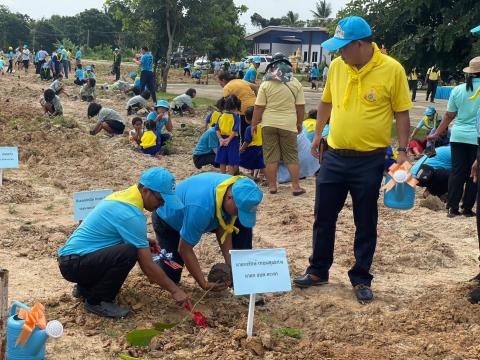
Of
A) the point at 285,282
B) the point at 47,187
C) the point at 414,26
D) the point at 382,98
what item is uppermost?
the point at 414,26

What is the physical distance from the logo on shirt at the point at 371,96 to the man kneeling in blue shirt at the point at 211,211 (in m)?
0.98

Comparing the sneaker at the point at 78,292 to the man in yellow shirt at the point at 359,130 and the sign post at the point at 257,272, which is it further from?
the man in yellow shirt at the point at 359,130

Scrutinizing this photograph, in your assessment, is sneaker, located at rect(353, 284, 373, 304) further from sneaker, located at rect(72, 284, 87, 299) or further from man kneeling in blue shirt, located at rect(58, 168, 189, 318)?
sneaker, located at rect(72, 284, 87, 299)

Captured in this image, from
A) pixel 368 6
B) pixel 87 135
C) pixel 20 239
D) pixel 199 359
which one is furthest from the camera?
pixel 368 6

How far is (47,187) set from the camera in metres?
7.86

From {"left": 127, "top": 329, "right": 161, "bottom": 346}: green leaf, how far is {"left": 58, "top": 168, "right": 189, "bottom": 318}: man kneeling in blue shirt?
0.33 m

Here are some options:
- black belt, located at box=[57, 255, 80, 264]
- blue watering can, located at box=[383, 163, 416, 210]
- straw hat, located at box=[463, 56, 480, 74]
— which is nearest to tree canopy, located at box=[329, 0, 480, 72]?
straw hat, located at box=[463, 56, 480, 74]

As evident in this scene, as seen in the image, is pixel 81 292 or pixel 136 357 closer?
pixel 136 357

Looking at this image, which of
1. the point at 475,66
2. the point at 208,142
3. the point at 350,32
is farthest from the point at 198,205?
the point at 208,142

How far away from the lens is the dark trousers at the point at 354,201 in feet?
13.7

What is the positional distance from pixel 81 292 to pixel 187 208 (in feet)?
3.10

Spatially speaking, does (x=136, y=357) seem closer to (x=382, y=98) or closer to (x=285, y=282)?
(x=285, y=282)

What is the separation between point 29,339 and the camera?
3.16 metres

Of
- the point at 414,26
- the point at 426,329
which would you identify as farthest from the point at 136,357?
the point at 414,26
